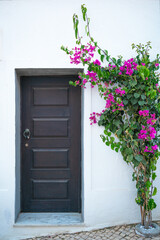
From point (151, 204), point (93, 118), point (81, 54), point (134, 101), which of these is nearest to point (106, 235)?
point (151, 204)

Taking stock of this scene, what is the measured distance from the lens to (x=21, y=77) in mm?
4031

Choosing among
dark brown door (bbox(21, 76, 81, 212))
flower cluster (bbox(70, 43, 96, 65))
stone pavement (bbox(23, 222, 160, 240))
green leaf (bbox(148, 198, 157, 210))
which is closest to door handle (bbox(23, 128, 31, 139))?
dark brown door (bbox(21, 76, 81, 212))

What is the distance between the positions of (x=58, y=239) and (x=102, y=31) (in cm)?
279

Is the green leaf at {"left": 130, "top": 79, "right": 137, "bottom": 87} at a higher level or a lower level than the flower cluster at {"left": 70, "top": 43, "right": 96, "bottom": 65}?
lower

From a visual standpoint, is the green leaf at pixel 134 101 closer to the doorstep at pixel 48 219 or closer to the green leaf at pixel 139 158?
the green leaf at pixel 139 158

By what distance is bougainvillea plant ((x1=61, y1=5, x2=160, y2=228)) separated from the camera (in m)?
3.41

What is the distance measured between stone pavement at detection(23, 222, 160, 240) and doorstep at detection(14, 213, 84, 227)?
0.49 ft

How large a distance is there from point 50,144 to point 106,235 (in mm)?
1461

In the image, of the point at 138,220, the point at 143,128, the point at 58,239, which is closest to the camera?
the point at 143,128

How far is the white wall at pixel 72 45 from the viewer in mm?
3670

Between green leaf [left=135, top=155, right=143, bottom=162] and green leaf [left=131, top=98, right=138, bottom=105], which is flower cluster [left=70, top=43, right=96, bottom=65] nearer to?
green leaf [left=131, top=98, right=138, bottom=105]

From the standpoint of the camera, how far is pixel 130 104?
357 cm

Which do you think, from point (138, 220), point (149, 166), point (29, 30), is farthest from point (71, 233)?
point (29, 30)

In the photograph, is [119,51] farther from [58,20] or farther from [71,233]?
[71,233]
